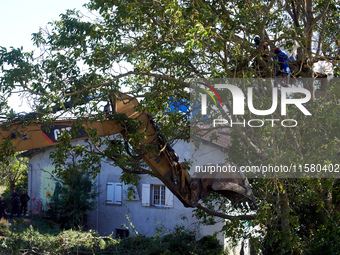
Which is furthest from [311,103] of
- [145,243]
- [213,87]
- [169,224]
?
[169,224]

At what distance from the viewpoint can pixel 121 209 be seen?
21.2m

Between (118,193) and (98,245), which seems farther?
(118,193)

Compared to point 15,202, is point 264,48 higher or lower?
higher

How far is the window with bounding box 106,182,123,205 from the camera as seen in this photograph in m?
21.3

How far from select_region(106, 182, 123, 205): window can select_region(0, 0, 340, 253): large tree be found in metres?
10.7

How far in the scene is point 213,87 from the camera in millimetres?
10305

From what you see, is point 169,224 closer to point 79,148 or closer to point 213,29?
point 79,148

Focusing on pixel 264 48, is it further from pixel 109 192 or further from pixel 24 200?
pixel 24 200

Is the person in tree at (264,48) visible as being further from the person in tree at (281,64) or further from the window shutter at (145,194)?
the window shutter at (145,194)

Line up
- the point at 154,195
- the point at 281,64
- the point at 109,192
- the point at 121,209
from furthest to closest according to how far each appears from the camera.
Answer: the point at 109,192
the point at 121,209
the point at 154,195
the point at 281,64

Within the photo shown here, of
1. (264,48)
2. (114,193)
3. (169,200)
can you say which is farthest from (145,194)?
(264,48)

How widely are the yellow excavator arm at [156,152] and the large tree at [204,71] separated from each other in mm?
310

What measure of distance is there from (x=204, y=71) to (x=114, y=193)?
1192 centimetres

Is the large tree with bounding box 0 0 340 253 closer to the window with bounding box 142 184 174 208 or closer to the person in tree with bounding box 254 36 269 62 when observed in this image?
the person in tree with bounding box 254 36 269 62
